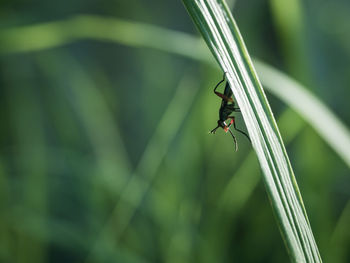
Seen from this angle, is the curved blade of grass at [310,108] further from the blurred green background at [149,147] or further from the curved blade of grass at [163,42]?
the blurred green background at [149,147]

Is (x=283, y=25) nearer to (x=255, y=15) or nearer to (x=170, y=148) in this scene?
(x=170, y=148)

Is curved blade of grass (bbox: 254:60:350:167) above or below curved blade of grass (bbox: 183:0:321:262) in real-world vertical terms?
above

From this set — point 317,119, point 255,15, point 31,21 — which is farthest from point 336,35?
point 31,21

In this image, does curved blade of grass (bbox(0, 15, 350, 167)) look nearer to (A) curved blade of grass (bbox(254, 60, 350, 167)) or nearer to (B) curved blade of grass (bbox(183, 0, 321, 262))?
(A) curved blade of grass (bbox(254, 60, 350, 167))

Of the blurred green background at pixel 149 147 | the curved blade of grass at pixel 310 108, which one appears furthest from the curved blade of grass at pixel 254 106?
the blurred green background at pixel 149 147

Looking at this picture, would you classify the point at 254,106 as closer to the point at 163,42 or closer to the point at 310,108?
the point at 310,108

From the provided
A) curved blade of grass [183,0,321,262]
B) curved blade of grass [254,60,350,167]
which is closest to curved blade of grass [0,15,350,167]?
curved blade of grass [254,60,350,167]

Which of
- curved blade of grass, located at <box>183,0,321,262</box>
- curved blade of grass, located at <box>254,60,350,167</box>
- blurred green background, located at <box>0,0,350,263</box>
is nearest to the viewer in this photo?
curved blade of grass, located at <box>183,0,321,262</box>

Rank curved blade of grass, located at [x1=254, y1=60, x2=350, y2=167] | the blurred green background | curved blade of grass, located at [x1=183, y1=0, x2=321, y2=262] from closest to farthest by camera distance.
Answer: curved blade of grass, located at [x1=183, y1=0, x2=321, y2=262] < curved blade of grass, located at [x1=254, y1=60, x2=350, y2=167] < the blurred green background
